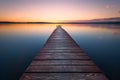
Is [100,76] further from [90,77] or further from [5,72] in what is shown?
[5,72]

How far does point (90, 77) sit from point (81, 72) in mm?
289

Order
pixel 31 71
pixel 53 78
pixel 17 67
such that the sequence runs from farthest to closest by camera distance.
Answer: pixel 17 67
pixel 31 71
pixel 53 78

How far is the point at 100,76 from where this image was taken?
9.16 feet

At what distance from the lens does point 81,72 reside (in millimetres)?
3057

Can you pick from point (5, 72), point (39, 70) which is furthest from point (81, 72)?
point (5, 72)

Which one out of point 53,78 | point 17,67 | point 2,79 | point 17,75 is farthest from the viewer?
point 17,67

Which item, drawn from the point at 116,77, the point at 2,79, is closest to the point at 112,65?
the point at 116,77

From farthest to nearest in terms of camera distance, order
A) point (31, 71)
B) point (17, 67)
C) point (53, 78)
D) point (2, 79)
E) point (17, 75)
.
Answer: point (17, 67)
point (17, 75)
point (2, 79)
point (31, 71)
point (53, 78)

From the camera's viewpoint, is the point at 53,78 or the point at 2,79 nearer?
the point at 53,78

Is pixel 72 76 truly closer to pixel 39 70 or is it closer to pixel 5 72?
pixel 39 70

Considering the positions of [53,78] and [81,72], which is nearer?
[53,78]

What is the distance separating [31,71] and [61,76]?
1.99 feet

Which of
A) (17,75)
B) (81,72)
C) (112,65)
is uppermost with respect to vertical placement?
(81,72)

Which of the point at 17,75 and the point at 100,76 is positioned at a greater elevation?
the point at 100,76
